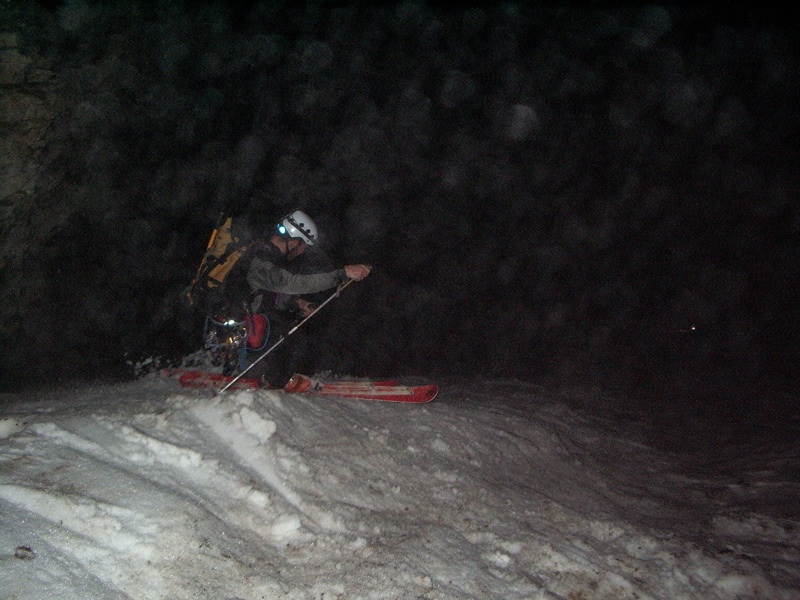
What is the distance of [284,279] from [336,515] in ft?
9.51

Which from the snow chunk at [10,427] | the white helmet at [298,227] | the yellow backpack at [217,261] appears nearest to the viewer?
the snow chunk at [10,427]

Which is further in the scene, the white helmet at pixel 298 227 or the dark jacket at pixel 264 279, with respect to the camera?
the white helmet at pixel 298 227

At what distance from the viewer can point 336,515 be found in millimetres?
3074

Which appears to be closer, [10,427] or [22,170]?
[10,427]

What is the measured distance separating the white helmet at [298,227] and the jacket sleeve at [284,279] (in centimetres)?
39

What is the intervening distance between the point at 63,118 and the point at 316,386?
5552 millimetres

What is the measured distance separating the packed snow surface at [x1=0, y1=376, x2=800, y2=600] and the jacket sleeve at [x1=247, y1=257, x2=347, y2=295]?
51.7 inches

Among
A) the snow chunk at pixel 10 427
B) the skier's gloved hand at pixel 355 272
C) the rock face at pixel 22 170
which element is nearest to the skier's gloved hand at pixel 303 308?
the skier's gloved hand at pixel 355 272

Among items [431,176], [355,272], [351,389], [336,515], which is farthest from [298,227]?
[431,176]

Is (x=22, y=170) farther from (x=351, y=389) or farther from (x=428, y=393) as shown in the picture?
(x=428, y=393)

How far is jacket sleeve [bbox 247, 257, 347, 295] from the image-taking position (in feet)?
17.7

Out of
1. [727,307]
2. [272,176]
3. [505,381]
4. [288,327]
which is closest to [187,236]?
[272,176]

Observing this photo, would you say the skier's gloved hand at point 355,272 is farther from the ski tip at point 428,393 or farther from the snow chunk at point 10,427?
the snow chunk at point 10,427

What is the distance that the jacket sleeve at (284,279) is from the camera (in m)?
5.40
